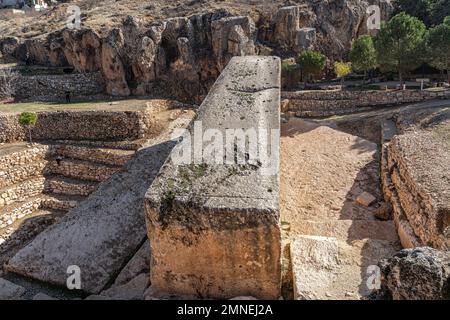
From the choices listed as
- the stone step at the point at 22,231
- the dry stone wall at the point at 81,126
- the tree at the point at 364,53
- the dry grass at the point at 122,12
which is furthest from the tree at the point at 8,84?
the tree at the point at 364,53

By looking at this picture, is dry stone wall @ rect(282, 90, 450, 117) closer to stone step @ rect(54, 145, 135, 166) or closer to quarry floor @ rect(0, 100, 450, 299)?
quarry floor @ rect(0, 100, 450, 299)

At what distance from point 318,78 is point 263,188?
63.0ft

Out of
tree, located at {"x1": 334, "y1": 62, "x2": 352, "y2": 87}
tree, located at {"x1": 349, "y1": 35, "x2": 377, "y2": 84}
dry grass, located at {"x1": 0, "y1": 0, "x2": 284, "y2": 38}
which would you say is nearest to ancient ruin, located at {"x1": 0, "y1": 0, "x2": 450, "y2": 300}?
dry grass, located at {"x1": 0, "y1": 0, "x2": 284, "y2": 38}

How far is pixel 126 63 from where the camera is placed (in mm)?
22250

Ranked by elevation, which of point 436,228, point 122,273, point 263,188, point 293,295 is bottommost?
point 122,273

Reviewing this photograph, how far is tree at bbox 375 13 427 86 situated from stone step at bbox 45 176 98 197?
45.2ft

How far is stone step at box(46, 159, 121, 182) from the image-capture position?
50.3 feet

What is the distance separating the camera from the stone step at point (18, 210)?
13.3 m

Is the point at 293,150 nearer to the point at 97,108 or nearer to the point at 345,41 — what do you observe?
the point at 97,108

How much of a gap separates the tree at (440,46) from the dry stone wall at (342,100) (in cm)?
163

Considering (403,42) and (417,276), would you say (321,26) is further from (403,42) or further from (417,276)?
(417,276)

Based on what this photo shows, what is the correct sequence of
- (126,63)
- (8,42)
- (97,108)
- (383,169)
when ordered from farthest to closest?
1. (8,42)
2. (126,63)
3. (97,108)
4. (383,169)

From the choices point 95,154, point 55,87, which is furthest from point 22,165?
point 55,87
